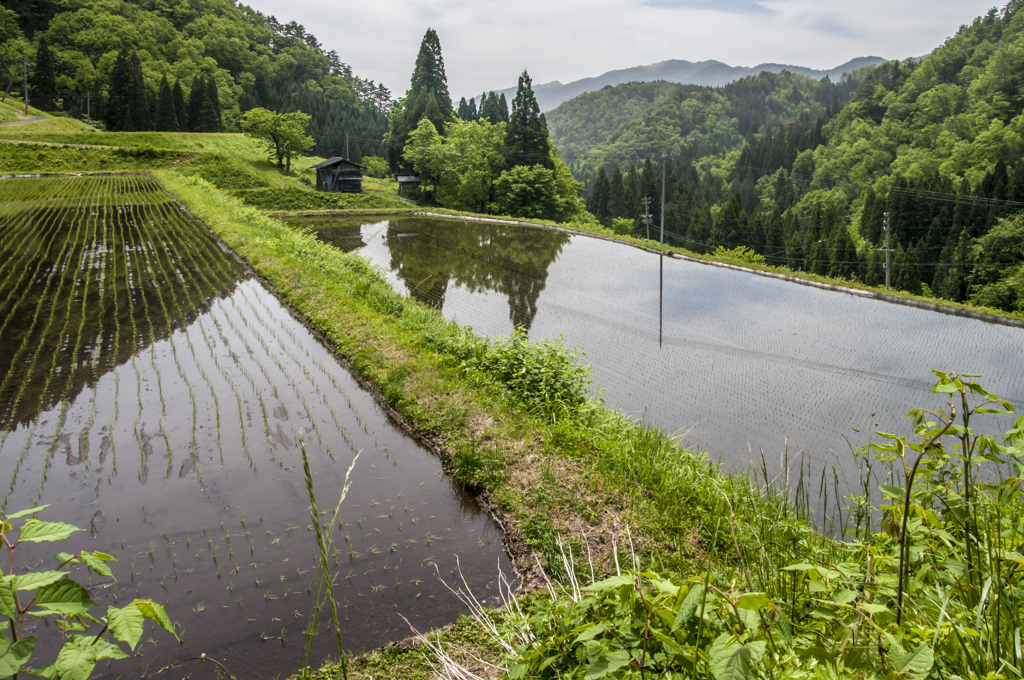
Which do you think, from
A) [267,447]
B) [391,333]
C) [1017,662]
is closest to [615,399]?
[391,333]

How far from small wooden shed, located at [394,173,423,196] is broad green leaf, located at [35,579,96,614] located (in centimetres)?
4215

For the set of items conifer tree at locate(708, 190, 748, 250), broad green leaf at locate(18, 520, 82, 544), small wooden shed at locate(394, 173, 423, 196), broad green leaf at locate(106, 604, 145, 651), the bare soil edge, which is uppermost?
small wooden shed at locate(394, 173, 423, 196)

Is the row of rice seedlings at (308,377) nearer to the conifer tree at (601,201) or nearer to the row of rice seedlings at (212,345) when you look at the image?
the row of rice seedlings at (212,345)

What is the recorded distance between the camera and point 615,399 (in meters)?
7.94

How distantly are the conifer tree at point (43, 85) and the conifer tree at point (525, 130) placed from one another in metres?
42.8

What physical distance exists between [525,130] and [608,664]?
1561 inches

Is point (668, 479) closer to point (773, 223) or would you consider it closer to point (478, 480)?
point (478, 480)

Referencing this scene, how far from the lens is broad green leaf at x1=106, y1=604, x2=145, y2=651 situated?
1432 millimetres

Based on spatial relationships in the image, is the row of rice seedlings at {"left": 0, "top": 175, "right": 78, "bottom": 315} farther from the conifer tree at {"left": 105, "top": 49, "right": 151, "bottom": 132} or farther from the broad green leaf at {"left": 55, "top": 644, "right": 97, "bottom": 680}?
the conifer tree at {"left": 105, "top": 49, "right": 151, "bottom": 132}

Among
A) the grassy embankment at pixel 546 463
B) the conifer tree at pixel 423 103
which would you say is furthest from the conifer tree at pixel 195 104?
the grassy embankment at pixel 546 463

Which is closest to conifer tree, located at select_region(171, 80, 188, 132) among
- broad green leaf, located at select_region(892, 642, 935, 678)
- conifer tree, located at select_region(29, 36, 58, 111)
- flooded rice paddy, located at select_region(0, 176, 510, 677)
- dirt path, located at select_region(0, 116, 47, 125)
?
dirt path, located at select_region(0, 116, 47, 125)

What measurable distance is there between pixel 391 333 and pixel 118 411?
3.82 meters

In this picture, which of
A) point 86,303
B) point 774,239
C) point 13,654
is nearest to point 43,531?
point 13,654

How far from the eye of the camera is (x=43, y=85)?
50469 mm
